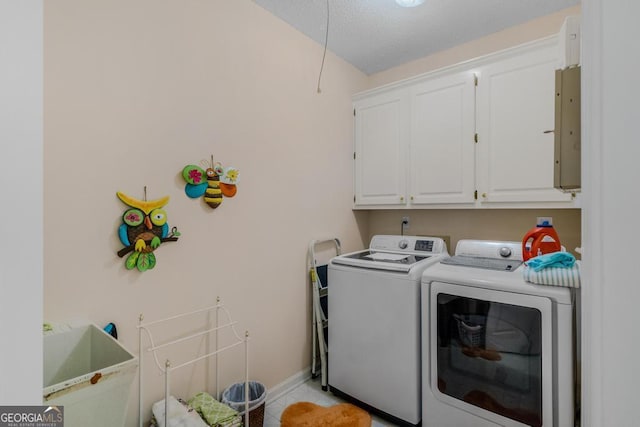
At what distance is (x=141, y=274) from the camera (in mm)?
1441

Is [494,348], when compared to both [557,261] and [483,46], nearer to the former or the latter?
[557,261]

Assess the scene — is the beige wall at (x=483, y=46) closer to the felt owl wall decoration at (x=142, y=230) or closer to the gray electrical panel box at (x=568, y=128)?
the gray electrical panel box at (x=568, y=128)

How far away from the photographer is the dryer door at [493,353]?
56.4 inches

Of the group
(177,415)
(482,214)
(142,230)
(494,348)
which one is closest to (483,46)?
(482,214)

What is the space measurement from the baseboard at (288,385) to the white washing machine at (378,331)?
0.25 m

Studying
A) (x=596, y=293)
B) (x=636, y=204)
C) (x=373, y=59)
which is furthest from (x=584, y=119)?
(x=373, y=59)

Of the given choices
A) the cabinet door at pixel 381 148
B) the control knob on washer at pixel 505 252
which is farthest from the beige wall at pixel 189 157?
the control knob on washer at pixel 505 252

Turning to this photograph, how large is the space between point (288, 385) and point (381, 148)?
1.98 meters

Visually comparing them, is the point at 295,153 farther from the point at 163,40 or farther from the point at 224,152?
the point at 163,40

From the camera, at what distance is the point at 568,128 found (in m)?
0.86

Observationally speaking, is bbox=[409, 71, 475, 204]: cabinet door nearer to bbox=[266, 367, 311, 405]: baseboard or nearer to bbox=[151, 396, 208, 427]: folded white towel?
bbox=[266, 367, 311, 405]: baseboard

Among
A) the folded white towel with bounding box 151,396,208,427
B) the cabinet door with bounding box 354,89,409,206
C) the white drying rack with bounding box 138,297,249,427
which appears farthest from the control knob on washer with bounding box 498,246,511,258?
the folded white towel with bounding box 151,396,208,427

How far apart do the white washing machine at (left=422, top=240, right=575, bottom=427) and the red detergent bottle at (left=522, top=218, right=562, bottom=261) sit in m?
0.11

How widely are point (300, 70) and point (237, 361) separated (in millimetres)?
2049
